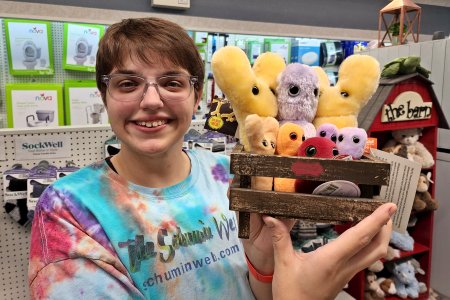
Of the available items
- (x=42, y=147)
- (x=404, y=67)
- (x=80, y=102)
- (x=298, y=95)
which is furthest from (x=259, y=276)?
(x=80, y=102)

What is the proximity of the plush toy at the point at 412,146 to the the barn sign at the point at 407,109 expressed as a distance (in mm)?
122

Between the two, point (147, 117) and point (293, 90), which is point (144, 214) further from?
point (293, 90)

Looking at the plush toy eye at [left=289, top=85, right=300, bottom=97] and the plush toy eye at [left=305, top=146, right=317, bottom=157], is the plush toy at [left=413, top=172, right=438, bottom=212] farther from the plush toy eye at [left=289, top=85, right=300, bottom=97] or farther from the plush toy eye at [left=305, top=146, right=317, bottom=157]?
the plush toy eye at [left=305, top=146, right=317, bottom=157]

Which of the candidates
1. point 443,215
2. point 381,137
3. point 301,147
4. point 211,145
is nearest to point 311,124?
point 301,147

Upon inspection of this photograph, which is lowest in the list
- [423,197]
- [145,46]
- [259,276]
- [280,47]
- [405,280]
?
[405,280]

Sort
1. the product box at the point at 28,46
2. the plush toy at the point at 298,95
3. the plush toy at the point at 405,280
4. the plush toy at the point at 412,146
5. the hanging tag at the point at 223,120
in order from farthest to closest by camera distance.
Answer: the product box at the point at 28,46 < the plush toy at the point at 405,280 < the plush toy at the point at 412,146 < the hanging tag at the point at 223,120 < the plush toy at the point at 298,95

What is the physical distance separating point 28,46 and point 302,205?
2673 mm

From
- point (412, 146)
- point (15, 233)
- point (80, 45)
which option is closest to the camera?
point (15, 233)

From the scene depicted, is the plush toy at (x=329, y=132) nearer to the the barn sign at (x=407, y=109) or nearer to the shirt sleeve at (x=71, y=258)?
the shirt sleeve at (x=71, y=258)

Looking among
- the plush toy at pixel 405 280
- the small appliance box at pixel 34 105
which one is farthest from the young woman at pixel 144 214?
the small appliance box at pixel 34 105

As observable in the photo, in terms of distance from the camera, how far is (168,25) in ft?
3.38

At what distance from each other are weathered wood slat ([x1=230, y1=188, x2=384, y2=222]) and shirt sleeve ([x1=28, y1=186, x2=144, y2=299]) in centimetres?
33

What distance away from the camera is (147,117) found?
0.95m

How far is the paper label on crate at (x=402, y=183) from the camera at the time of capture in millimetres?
1154
